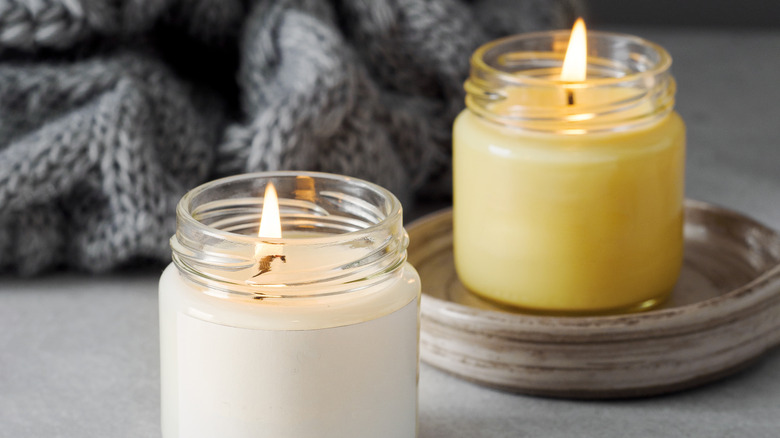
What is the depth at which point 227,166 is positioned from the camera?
750mm

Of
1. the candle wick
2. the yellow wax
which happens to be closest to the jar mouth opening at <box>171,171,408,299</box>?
the candle wick

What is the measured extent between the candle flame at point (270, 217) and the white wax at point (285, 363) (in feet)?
0.15

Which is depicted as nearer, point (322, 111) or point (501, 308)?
point (501, 308)

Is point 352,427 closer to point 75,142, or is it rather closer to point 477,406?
point 477,406

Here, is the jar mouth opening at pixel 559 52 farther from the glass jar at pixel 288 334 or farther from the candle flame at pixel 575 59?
the glass jar at pixel 288 334

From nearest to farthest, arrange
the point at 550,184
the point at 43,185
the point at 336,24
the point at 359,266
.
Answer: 1. the point at 359,266
2. the point at 550,184
3. the point at 43,185
4. the point at 336,24

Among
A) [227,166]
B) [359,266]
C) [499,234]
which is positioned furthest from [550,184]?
[227,166]

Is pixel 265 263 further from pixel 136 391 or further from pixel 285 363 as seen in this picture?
pixel 136 391

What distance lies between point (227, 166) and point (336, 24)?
16 centimetres

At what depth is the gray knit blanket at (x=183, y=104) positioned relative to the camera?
2.28 feet

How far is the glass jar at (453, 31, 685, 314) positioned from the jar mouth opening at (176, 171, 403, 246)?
0.36 ft

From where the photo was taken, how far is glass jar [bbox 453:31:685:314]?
0.55 meters

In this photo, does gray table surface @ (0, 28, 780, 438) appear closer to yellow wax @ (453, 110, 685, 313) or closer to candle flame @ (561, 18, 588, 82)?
yellow wax @ (453, 110, 685, 313)

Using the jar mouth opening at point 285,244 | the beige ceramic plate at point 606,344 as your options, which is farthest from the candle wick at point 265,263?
the beige ceramic plate at point 606,344
